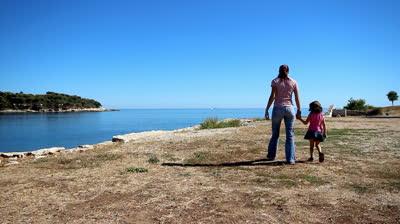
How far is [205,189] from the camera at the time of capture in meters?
7.23

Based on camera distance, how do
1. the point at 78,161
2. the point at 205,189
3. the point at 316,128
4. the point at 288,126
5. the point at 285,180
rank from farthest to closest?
1. the point at 78,161
2. the point at 316,128
3. the point at 288,126
4. the point at 285,180
5. the point at 205,189

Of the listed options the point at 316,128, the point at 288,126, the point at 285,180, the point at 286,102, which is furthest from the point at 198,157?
the point at 285,180

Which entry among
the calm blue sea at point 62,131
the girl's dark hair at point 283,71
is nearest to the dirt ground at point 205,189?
the girl's dark hair at point 283,71

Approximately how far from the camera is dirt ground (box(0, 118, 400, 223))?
5734 mm

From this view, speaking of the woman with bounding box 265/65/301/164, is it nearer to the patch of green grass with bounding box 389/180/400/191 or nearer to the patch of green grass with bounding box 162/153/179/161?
the patch of green grass with bounding box 389/180/400/191

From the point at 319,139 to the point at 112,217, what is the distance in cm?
640

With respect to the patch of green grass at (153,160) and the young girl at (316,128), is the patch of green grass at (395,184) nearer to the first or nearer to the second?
the young girl at (316,128)

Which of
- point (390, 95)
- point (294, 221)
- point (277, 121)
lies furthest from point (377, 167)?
point (390, 95)

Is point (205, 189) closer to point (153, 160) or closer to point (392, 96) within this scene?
point (153, 160)

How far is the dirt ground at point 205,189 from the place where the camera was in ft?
18.8

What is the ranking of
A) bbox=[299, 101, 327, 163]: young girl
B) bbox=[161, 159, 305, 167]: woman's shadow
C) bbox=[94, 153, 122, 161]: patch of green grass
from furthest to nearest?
bbox=[94, 153, 122, 161]: patch of green grass
bbox=[299, 101, 327, 163]: young girl
bbox=[161, 159, 305, 167]: woman's shadow

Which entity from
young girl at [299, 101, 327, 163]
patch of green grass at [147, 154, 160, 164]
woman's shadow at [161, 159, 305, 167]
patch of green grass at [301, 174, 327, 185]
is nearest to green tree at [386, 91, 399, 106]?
young girl at [299, 101, 327, 163]

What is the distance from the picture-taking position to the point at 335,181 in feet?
25.1

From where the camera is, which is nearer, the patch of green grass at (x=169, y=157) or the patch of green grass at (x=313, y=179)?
the patch of green grass at (x=313, y=179)
